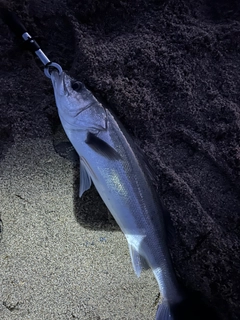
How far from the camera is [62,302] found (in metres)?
2.08

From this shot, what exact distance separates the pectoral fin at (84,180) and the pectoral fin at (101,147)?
0.43 feet

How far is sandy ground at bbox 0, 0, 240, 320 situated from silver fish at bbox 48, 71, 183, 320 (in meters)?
0.11

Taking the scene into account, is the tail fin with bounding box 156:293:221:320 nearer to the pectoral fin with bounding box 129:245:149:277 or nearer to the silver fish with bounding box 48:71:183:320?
the silver fish with bounding box 48:71:183:320

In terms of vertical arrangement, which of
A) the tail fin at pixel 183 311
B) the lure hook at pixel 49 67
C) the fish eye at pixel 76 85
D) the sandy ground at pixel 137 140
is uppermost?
the lure hook at pixel 49 67

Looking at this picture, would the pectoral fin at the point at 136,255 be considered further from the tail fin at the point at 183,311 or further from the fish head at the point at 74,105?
the fish head at the point at 74,105

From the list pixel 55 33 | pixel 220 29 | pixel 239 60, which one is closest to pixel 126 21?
pixel 55 33

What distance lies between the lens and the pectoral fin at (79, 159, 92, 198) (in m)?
2.17

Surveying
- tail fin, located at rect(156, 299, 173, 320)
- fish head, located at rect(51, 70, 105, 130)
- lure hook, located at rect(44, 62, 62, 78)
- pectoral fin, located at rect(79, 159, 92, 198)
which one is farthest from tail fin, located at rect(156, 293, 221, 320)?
lure hook, located at rect(44, 62, 62, 78)

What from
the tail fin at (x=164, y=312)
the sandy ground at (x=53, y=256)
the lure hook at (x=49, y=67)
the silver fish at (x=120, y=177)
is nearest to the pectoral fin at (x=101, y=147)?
the silver fish at (x=120, y=177)

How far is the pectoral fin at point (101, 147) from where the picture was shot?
211cm

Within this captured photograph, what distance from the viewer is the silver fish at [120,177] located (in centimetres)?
210

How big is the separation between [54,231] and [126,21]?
1.53 metres

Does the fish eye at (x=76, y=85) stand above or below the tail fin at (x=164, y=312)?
above

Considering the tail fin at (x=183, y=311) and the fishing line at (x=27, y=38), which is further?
the fishing line at (x=27, y=38)
